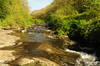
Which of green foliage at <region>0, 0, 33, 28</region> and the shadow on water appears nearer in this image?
the shadow on water

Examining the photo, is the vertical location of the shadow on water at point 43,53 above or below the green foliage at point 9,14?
below

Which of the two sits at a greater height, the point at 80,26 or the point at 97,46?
the point at 80,26

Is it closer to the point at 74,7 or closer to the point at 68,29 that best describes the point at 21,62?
the point at 68,29

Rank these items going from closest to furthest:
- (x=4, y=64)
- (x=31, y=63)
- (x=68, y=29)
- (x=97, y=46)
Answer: (x=4, y=64) → (x=31, y=63) → (x=97, y=46) → (x=68, y=29)

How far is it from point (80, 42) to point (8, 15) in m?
30.3

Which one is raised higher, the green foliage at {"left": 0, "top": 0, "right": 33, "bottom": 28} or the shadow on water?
the green foliage at {"left": 0, "top": 0, "right": 33, "bottom": 28}

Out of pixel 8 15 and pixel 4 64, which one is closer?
pixel 4 64

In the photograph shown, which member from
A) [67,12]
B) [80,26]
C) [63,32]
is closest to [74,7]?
[67,12]

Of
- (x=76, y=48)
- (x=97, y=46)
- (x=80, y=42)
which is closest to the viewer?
(x=97, y=46)

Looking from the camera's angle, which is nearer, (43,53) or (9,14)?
(43,53)

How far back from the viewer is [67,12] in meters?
47.5

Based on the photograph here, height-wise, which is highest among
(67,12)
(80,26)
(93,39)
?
(67,12)

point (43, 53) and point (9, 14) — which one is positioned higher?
point (9, 14)

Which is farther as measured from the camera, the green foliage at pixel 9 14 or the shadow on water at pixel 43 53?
the green foliage at pixel 9 14
